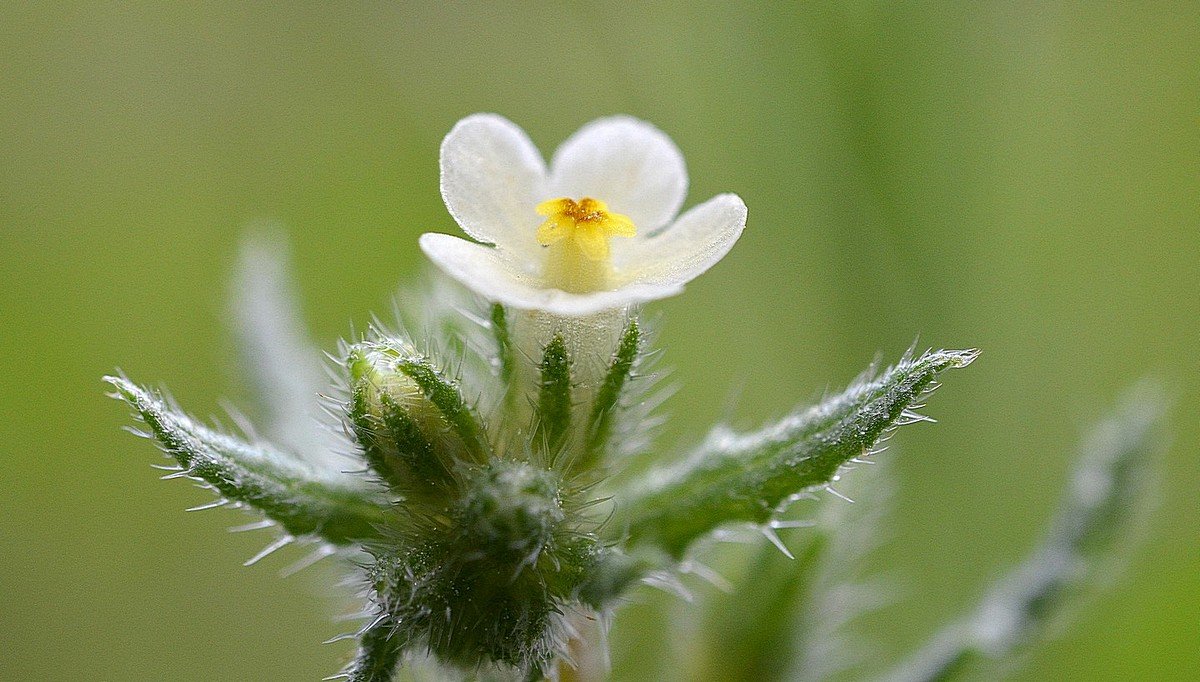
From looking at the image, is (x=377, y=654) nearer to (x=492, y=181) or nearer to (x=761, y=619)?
(x=492, y=181)

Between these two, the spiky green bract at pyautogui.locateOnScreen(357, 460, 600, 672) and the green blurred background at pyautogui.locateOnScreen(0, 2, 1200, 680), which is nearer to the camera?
the spiky green bract at pyautogui.locateOnScreen(357, 460, 600, 672)

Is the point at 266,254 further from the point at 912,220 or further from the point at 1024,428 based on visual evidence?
the point at 1024,428

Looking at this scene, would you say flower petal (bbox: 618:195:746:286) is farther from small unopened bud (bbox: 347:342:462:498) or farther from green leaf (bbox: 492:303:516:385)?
small unopened bud (bbox: 347:342:462:498)

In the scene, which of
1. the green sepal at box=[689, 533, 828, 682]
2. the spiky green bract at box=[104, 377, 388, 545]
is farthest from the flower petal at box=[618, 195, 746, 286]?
the green sepal at box=[689, 533, 828, 682]

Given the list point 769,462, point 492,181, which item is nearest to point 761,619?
point 769,462

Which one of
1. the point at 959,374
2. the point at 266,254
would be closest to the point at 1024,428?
the point at 959,374

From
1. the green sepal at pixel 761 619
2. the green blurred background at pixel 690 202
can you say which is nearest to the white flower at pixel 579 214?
the green sepal at pixel 761 619

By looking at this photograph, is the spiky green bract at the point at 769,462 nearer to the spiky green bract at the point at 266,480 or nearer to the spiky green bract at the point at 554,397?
the spiky green bract at the point at 554,397
